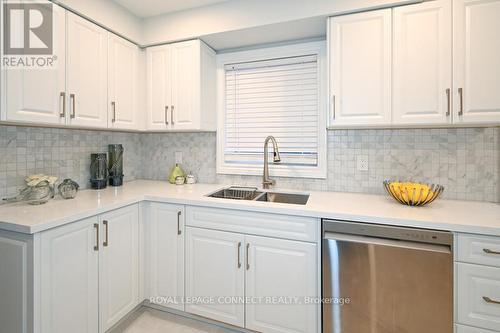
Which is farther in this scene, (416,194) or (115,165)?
(115,165)

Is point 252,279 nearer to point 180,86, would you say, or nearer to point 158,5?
point 180,86

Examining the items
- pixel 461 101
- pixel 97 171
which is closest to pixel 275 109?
pixel 461 101

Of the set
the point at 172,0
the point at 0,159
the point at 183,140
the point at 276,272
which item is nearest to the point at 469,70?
the point at 276,272

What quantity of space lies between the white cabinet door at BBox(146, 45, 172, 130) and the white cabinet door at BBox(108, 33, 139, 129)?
109 mm

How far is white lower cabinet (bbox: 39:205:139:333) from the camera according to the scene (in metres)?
1.33

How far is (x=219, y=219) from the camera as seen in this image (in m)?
1.75

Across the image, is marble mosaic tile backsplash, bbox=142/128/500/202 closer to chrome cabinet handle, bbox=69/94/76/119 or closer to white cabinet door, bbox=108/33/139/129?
white cabinet door, bbox=108/33/139/129

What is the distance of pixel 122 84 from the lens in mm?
2150

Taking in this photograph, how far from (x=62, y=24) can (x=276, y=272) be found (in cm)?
208

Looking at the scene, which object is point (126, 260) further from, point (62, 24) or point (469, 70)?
point (469, 70)

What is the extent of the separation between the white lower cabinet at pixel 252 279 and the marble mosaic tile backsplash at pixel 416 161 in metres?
0.74

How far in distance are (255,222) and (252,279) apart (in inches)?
14.7

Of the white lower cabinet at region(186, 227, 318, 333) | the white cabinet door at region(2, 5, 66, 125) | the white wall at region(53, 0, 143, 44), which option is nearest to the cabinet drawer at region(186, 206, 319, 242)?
the white lower cabinet at region(186, 227, 318, 333)

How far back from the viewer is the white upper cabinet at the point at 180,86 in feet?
7.11
